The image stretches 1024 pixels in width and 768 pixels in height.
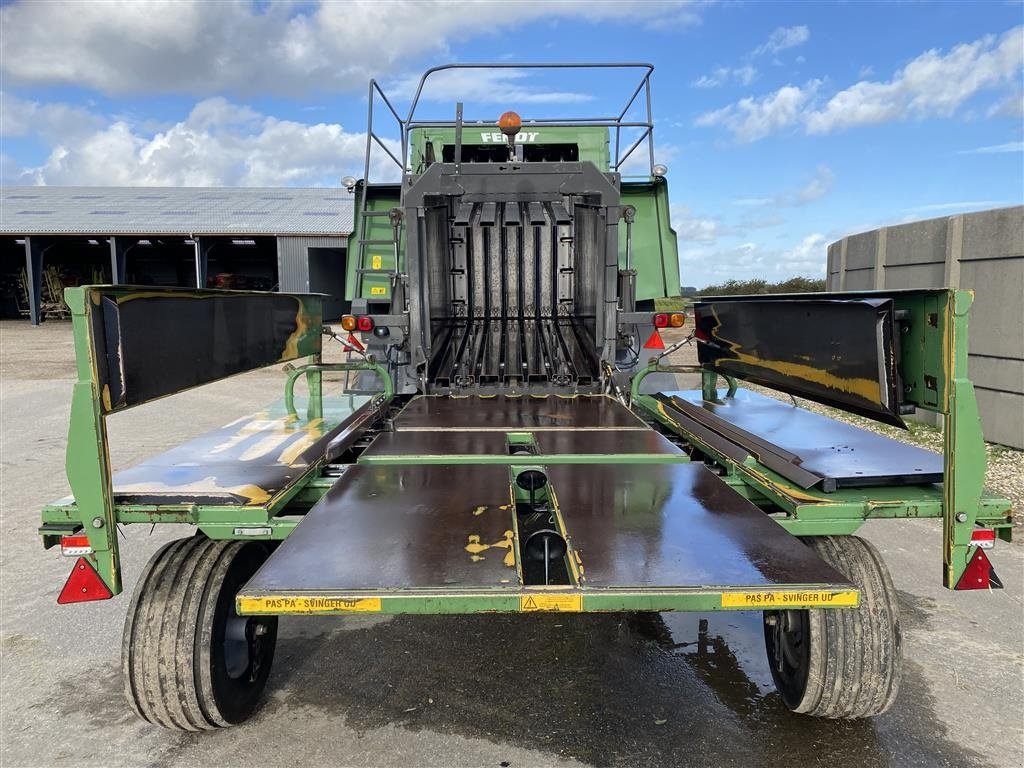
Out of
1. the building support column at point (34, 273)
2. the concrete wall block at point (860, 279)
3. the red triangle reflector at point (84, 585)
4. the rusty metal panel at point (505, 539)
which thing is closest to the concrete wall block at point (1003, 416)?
the concrete wall block at point (860, 279)

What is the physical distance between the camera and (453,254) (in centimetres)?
596

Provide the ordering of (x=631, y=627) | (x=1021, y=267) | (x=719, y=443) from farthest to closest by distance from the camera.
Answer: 1. (x=1021, y=267)
2. (x=631, y=627)
3. (x=719, y=443)

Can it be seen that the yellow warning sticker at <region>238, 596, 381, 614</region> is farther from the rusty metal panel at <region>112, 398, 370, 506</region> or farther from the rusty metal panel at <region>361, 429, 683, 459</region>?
the rusty metal panel at <region>361, 429, 683, 459</region>

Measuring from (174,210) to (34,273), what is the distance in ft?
17.1

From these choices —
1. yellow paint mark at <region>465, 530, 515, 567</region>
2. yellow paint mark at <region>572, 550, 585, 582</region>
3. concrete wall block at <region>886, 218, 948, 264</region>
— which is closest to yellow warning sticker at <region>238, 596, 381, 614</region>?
yellow paint mark at <region>465, 530, 515, 567</region>

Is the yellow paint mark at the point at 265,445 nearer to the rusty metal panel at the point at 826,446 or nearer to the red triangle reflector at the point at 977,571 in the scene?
the rusty metal panel at the point at 826,446

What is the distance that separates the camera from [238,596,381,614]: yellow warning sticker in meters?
1.85

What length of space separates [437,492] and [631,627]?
4.95 ft

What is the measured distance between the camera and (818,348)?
2988 mm

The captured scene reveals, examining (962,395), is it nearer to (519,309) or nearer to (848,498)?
(848,498)

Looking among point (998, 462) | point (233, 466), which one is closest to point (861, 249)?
point (998, 462)

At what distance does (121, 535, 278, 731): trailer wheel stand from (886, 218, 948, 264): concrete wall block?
26.6 ft

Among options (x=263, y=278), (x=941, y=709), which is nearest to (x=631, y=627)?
(x=941, y=709)

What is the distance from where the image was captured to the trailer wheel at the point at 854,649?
8.07ft
